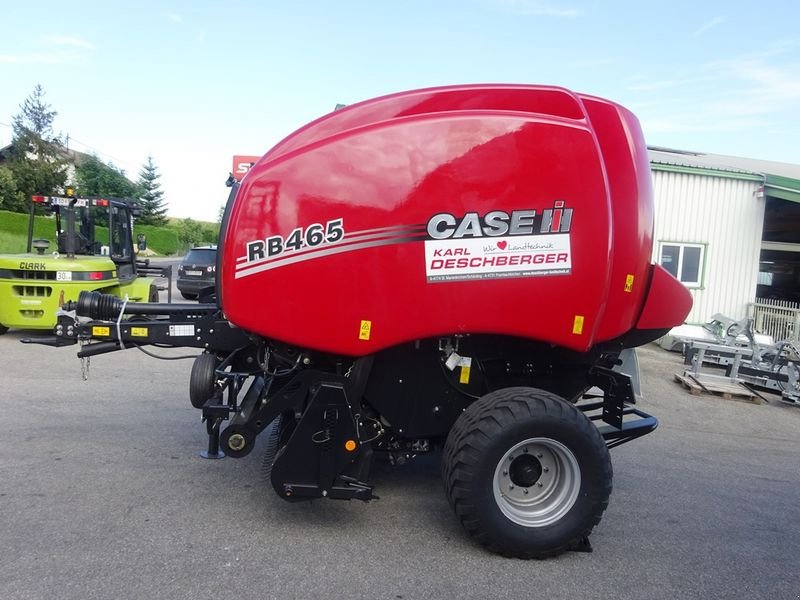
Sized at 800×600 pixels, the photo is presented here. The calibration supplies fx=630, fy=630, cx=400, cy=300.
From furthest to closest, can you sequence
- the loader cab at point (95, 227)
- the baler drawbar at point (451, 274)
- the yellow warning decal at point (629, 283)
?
the loader cab at point (95, 227), the yellow warning decal at point (629, 283), the baler drawbar at point (451, 274)

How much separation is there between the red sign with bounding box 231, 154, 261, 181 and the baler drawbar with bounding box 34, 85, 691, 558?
0.74m

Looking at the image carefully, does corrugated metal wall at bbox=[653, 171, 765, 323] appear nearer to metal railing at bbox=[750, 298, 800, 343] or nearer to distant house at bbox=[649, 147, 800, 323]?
distant house at bbox=[649, 147, 800, 323]

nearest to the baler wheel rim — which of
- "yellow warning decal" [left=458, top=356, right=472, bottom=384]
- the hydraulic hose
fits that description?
"yellow warning decal" [left=458, top=356, right=472, bottom=384]

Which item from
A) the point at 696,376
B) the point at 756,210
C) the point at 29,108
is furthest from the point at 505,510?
the point at 29,108

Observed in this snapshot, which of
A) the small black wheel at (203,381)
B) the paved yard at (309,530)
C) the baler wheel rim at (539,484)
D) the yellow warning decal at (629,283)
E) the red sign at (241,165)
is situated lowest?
the paved yard at (309,530)

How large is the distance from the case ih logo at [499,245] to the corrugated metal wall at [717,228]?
11248mm

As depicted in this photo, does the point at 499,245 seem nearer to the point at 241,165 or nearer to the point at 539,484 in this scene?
the point at 539,484

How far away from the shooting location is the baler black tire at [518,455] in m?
3.67

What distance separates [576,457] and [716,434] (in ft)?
15.0

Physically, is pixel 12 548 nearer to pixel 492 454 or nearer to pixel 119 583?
pixel 119 583

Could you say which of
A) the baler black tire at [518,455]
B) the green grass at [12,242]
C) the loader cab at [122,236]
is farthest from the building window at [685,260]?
the green grass at [12,242]

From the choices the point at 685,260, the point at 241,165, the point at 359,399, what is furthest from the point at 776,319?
the point at 241,165

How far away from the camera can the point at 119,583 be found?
3303mm

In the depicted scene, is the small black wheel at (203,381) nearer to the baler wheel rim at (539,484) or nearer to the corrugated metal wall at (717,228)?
the baler wheel rim at (539,484)
